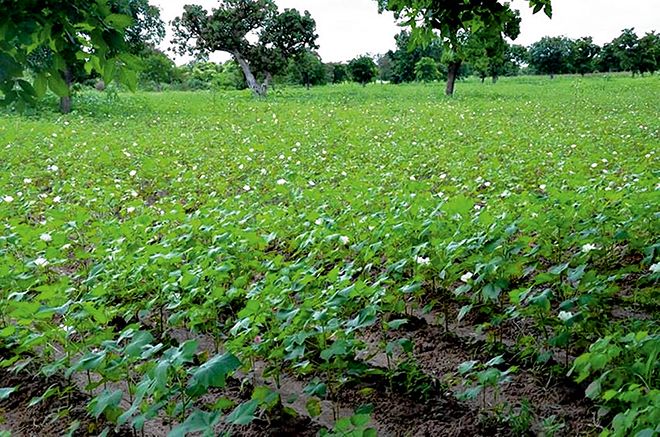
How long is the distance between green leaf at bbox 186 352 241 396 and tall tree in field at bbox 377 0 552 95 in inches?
128

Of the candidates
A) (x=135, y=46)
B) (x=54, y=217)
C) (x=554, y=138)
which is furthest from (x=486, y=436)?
(x=135, y=46)

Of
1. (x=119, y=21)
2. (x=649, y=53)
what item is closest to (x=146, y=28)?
(x=119, y=21)

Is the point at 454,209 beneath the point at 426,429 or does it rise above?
above

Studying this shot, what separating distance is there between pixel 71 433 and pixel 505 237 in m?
2.41

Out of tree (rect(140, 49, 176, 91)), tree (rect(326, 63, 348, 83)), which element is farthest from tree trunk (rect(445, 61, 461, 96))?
tree (rect(326, 63, 348, 83))

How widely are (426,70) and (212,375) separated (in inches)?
1485

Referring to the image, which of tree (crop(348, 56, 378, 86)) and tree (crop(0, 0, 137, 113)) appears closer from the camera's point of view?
tree (crop(0, 0, 137, 113))

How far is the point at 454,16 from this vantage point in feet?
14.4

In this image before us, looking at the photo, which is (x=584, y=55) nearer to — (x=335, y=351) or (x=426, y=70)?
(x=426, y=70)

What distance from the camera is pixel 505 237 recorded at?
133 inches

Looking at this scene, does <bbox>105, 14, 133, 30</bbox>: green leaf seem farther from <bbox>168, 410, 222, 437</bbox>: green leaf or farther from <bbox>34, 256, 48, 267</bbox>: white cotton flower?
<bbox>34, 256, 48, 267</bbox>: white cotton flower

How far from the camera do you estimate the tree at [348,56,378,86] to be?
34.7 meters

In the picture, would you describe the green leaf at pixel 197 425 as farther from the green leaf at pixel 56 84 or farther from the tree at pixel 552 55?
the tree at pixel 552 55

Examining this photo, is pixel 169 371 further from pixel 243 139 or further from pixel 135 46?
pixel 135 46
